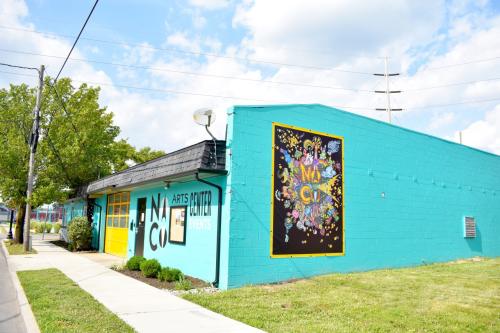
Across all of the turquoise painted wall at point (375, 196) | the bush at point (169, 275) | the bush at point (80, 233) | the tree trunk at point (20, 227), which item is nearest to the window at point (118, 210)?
the bush at point (80, 233)

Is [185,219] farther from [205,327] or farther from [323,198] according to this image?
[205,327]

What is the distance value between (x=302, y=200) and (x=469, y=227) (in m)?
9.67

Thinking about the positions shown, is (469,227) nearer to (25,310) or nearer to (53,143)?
(25,310)

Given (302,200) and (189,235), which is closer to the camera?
(302,200)

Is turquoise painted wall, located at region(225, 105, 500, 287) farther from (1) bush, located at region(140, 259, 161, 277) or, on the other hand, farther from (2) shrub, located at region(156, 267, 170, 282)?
(1) bush, located at region(140, 259, 161, 277)

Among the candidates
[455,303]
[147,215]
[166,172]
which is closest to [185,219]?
[166,172]

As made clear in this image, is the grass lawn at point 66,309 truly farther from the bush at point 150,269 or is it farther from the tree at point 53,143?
the tree at point 53,143

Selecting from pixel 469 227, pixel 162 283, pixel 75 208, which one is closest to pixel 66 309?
pixel 162 283

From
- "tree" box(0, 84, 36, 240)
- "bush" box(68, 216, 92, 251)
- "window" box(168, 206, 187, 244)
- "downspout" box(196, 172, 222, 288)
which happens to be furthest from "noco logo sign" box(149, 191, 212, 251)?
"tree" box(0, 84, 36, 240)

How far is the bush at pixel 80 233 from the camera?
19469 mm

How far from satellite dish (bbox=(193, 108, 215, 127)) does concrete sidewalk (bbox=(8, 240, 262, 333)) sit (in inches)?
168

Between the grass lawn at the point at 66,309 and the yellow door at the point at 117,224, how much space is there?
6.83m

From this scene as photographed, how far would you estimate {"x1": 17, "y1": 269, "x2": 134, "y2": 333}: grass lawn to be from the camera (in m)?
5.93

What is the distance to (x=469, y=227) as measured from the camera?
16.3 m
